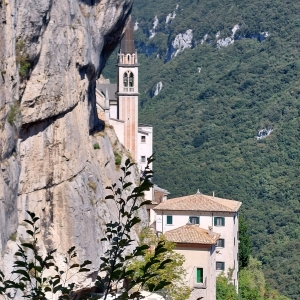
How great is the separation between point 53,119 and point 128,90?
101 feet

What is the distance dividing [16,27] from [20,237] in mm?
5666

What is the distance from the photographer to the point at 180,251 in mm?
46875

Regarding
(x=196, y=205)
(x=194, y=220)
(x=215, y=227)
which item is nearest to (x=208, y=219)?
(x=215, y=227)

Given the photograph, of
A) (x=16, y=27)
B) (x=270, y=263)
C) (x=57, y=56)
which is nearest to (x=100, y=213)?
(x=57, y=56)

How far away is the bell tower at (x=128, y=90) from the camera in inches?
2467

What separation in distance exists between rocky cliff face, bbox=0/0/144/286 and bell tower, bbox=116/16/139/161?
2340 cm

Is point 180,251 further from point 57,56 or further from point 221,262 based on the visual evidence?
point 57,56

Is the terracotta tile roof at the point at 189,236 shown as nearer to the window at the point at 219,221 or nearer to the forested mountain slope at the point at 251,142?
the window at the point at 219,221

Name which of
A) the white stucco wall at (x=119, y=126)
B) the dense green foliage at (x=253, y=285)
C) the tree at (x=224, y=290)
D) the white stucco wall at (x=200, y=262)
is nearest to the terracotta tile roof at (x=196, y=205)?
the tree at (x=224, y=290)

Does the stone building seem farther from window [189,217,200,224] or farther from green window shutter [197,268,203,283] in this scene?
green window shutter [197,268,203,283]

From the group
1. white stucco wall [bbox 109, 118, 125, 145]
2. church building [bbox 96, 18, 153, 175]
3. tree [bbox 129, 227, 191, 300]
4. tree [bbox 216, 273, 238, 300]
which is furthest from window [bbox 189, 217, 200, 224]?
tree [bbox 129, 227, 191, 300]

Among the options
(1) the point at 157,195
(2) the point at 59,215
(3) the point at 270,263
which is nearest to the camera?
(2) the point at 59,215

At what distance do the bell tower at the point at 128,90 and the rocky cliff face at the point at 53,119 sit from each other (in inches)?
921

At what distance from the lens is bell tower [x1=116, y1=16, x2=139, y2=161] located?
62656 mm
